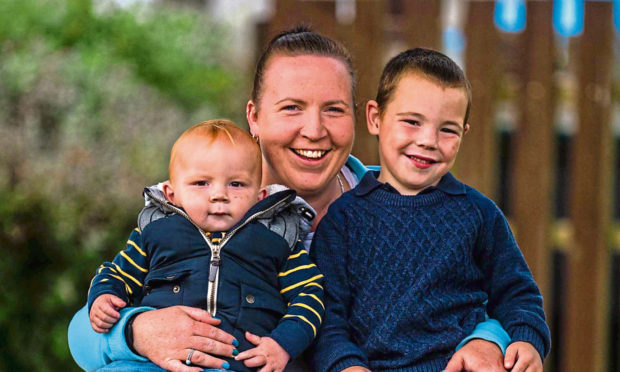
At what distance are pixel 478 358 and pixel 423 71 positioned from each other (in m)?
0.76

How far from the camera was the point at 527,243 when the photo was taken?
4457 millimetres

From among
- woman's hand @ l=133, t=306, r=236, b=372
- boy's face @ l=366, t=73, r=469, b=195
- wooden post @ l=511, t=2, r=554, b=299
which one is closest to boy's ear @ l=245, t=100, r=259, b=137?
boy's face @ l=366, t=73, r=469, b=195

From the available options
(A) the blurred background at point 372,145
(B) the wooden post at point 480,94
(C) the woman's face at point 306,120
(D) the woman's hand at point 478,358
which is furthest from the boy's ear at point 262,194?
(B) the wooden post at point 480,94

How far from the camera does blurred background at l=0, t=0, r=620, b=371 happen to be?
163 inches

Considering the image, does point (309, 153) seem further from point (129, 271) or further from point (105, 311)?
point (105, 311)

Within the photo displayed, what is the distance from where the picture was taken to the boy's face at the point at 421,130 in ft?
7.39

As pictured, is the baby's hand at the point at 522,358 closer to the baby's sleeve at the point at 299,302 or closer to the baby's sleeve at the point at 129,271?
the baby's sleeve at the point at 299,302

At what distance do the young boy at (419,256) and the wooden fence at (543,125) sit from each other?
2051 mm

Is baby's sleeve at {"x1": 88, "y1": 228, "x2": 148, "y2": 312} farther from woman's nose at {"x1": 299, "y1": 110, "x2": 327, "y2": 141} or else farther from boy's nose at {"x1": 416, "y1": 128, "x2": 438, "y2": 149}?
boy's nose at {"x1": 416, "y1": 128, "x2": 438, "y2": 149}

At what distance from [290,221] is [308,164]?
0.37m

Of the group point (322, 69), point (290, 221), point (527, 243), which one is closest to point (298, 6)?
point (527, 243)

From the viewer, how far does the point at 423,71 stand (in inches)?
90.0

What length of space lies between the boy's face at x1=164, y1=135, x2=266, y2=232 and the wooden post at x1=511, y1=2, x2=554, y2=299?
101 inches

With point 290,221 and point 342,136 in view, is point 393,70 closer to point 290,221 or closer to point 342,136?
point 342,136
